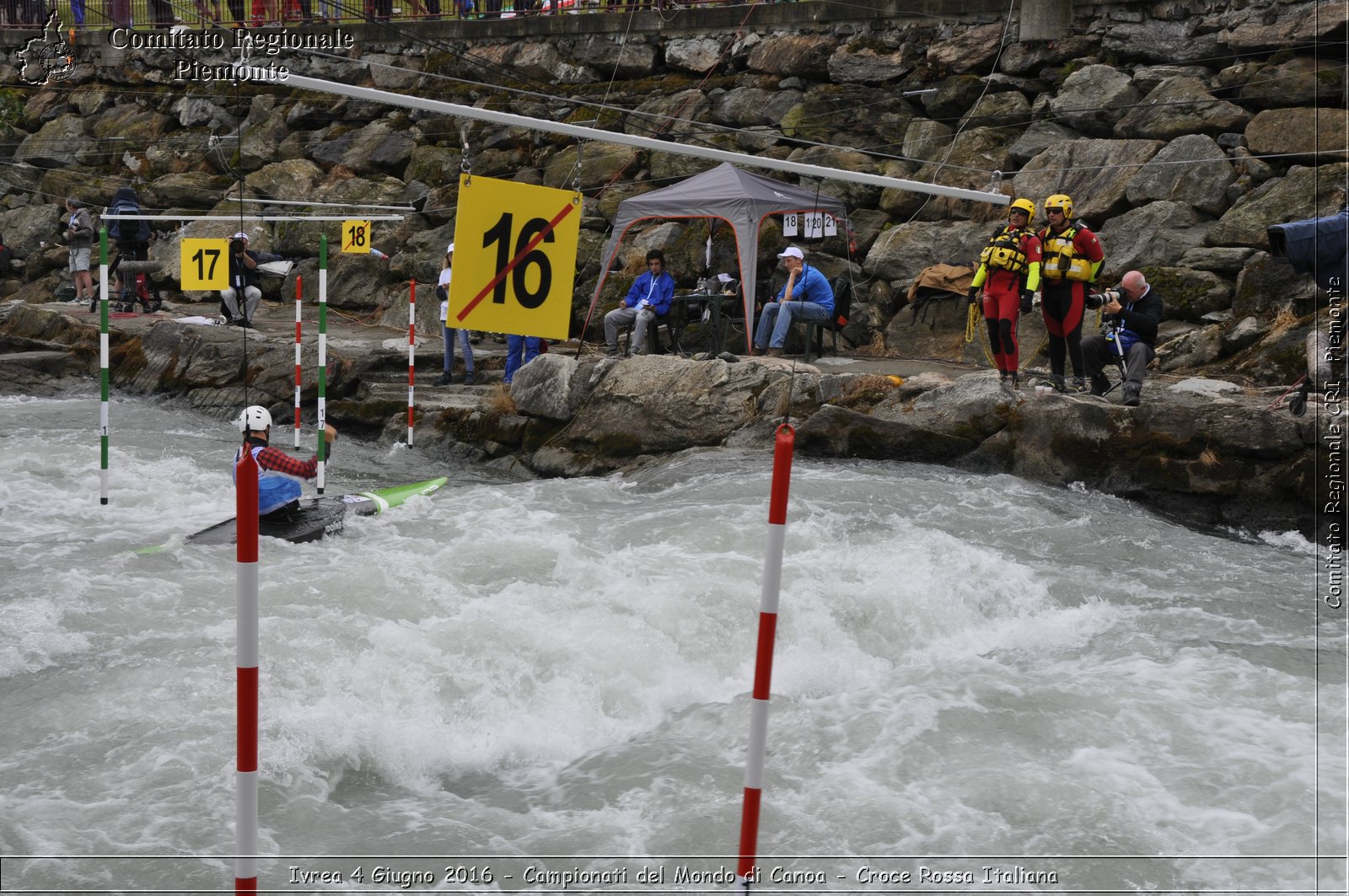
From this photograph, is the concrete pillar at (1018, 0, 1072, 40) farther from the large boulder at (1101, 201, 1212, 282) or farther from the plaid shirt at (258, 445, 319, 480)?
the plaid shirt at (258, 445, 319, 480)

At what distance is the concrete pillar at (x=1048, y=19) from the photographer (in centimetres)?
1494

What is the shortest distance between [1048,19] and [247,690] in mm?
14608

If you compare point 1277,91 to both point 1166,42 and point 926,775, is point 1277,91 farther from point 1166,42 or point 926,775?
point 926,775

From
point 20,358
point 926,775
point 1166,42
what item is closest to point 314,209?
point 20,358

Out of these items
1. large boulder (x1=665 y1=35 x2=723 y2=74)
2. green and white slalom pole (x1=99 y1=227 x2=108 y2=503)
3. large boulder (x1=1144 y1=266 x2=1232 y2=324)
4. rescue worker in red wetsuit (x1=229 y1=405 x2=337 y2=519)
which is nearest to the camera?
rescue worker in red wetsuit (x1=229 y1=405 x2=337 y2=519)

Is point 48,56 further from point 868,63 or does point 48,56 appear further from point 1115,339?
point 1115,339

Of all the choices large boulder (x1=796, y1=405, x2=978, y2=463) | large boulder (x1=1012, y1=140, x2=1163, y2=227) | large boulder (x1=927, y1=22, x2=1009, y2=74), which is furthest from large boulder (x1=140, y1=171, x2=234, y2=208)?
large boulder (x1=796, y1=405, x2=978, y2=463)

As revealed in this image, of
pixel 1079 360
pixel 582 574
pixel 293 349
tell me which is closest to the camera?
pixel 582 574

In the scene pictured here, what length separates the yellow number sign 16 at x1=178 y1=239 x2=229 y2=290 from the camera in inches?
421

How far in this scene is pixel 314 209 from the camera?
19.0m

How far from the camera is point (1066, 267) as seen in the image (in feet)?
30.9

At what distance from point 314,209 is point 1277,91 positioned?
13.5m

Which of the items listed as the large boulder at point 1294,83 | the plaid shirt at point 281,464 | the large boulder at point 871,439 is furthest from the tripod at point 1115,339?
the plaid shirt at point 281,464

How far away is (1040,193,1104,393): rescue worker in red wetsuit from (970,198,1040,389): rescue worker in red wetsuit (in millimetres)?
123
